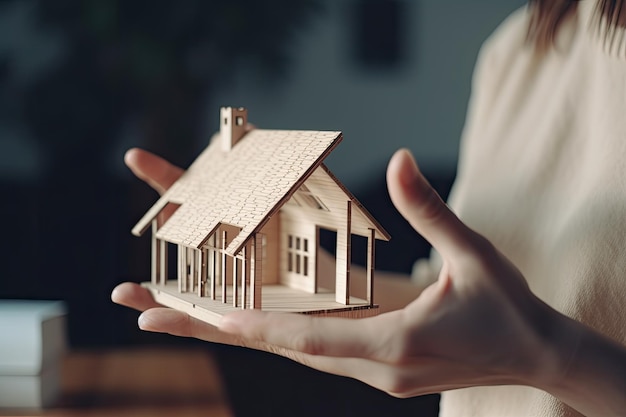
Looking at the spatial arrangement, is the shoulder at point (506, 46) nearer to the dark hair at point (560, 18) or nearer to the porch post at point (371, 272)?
the dark hair at point (560, 18)

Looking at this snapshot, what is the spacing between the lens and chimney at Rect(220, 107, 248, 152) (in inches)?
28.5

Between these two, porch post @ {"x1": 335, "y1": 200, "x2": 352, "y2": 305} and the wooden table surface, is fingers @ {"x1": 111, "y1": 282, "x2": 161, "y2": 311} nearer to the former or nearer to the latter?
porch post @ {"x1": 335, "y1": 200, "x2": 352, "y2": 305}

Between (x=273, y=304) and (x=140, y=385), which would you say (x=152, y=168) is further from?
(x=140, y=385)

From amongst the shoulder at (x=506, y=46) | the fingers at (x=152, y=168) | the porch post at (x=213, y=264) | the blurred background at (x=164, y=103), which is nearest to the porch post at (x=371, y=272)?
the porch post at (x=213, y=264)

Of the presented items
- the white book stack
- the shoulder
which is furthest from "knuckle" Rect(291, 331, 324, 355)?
the white book stack

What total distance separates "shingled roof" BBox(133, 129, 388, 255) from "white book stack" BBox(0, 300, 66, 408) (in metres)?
0.51

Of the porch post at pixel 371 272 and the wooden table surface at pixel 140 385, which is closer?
the porch post at pixel 371 272

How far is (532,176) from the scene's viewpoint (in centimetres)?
80

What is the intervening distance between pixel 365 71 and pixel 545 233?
853 mm

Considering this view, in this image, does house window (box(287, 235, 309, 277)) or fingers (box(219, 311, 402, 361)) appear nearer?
fingers (box(219, 311, 402, 361))

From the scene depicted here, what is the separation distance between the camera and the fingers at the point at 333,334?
44 centimetres

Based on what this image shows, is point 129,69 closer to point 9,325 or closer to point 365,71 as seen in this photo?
point 365,71

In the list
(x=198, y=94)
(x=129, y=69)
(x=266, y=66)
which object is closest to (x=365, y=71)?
(x=266, y=66)

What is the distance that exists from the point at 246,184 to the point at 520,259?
31 cm
